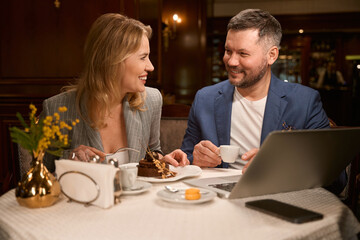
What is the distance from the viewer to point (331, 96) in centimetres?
863

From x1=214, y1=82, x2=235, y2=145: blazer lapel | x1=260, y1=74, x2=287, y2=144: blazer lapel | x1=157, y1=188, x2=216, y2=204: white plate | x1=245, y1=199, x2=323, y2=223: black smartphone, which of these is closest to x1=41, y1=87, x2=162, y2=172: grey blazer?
x1=214, y1=82, x2=235, y2=145: blazer lapel

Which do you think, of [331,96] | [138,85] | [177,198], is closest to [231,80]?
[138,85]

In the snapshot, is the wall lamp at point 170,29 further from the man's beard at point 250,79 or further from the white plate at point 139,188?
the white plate at point 139,188

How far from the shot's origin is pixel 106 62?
86.7 inches

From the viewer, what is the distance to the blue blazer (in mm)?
2074

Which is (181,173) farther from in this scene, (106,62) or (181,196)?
(106,62)

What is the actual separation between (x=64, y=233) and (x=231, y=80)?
4.67ft

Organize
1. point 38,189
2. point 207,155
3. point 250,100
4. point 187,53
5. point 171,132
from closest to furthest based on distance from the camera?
point 38,189, point 207,155, point 250,100, point 171,132, point 187,53

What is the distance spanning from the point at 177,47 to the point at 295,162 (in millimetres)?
6343

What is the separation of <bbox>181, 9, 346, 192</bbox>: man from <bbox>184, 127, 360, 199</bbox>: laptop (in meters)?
0.74

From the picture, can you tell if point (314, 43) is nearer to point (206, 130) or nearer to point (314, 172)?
point (206, 130)

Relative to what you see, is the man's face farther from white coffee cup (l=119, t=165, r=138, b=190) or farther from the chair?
white coffee cup (l=119, t=165, r=138, b=190)

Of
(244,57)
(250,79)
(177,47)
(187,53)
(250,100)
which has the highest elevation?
(177,47)

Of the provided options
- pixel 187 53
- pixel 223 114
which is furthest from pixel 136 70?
pixel 187 53
